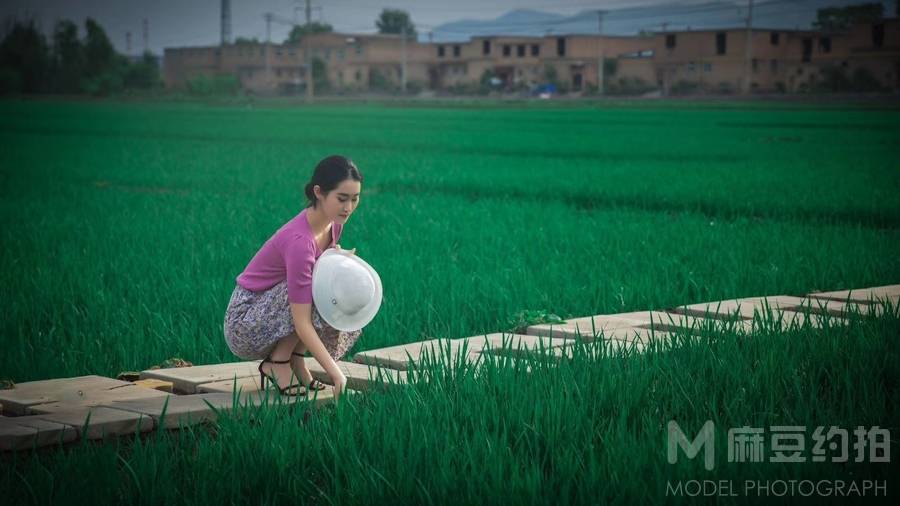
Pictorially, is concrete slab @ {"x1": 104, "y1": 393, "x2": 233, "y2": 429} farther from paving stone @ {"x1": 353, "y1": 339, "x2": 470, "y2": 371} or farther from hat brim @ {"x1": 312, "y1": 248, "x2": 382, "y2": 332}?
paving stone @ {"x1": 353, "y1": 339, "x2": 470, "y2": 371}

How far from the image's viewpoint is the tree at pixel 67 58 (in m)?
71.9

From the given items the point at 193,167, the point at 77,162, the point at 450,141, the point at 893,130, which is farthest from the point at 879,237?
the point at 893,130

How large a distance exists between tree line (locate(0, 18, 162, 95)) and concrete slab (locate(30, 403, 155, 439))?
216ft

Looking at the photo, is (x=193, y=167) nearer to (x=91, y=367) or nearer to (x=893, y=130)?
(x=91, y=367)

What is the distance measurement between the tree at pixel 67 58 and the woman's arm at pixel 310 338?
73.1 metres

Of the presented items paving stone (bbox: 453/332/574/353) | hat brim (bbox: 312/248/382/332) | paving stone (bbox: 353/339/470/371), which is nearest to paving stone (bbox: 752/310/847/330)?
paving stone (bbox: 453/332/574/353)

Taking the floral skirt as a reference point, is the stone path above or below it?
below

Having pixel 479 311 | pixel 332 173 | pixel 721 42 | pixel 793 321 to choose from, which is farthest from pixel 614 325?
pixel 721 42

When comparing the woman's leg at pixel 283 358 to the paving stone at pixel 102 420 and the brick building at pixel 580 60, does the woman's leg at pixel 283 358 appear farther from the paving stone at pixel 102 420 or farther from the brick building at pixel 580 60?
the brick building at pixel 580 60

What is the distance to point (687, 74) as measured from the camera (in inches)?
2950

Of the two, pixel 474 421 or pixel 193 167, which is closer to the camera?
pixel 474 421

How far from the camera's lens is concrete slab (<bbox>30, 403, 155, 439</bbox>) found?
10.1ft

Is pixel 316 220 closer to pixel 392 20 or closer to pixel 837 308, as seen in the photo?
pixel 837 308

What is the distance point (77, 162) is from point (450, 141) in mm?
9025
